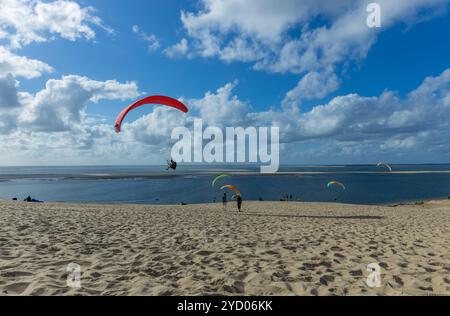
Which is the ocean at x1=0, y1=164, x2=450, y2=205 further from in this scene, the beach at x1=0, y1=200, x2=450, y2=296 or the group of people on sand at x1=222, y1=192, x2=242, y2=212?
the beach at x1=0, y1=200, x2=450, y2=296

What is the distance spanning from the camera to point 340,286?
5.14 m

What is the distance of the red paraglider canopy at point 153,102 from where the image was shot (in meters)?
11.7

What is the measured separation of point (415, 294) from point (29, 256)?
785 centimetres

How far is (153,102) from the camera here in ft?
41.9

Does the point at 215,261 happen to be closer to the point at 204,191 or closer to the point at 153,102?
the point at 153,102

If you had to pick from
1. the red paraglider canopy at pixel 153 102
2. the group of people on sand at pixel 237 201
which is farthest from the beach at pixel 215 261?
the group of people on sand at pixel 237 201

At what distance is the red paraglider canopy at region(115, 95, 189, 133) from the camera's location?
38.5 ft

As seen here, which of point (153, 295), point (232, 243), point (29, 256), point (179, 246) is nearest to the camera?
point (153, 295)

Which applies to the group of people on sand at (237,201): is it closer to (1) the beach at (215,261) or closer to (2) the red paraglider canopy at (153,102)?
(2) the red paraglider canopy at (153,102)
